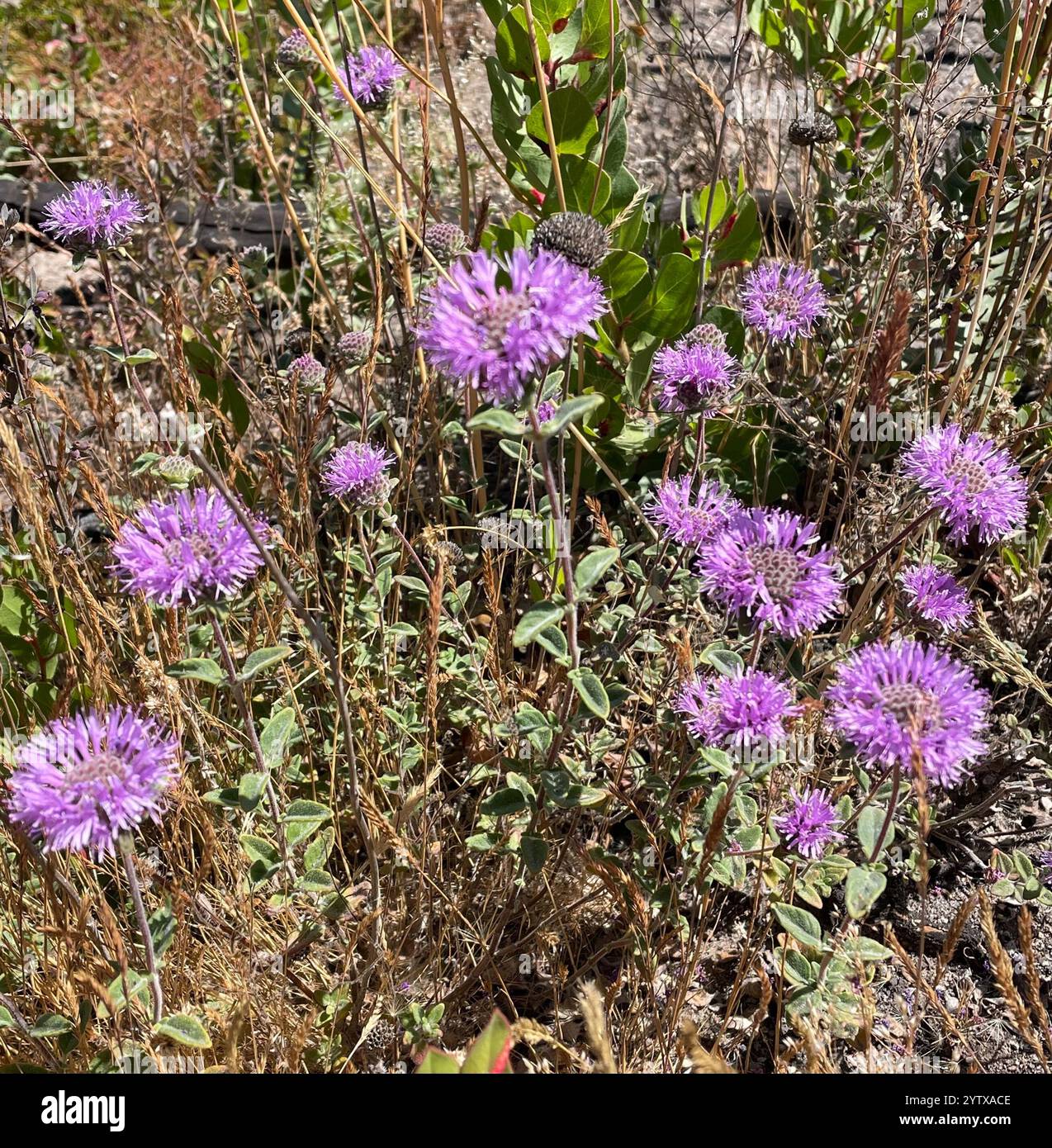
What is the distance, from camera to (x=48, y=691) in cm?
252

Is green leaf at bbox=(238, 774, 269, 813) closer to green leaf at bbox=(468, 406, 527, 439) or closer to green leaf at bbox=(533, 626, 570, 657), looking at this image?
green leaf at bbox=(533, 626, 570, 657)

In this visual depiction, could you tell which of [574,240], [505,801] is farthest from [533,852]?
[574,240]

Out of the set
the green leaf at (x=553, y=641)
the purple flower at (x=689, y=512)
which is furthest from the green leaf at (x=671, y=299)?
the green leaf at (x=553, y=641)

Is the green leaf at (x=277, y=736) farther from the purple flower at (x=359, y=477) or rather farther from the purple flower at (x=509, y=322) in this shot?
the purple flower at (x=509, y=322)

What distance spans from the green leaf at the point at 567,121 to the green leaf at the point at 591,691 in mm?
1465

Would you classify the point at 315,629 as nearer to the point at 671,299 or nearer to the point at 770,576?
the point at 770,576

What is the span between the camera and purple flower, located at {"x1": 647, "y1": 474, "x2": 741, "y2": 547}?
1.86m

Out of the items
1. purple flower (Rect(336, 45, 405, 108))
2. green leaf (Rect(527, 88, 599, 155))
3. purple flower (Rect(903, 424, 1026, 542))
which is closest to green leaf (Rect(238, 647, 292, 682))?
purple flower (Rect(903, 424, 1026, 542))

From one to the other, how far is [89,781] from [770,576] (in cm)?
110

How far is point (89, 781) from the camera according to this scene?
1.38m

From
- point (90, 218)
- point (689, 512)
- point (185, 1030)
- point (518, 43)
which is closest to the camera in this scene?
point (185, 1030)

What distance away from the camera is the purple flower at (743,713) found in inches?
63.1
